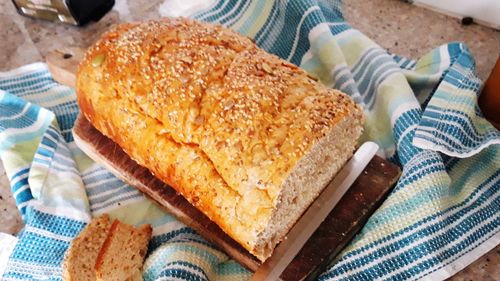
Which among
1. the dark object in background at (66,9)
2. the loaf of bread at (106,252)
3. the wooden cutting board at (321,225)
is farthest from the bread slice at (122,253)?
the dark object in background at (66,9)

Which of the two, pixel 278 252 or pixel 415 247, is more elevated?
pixel 415 247

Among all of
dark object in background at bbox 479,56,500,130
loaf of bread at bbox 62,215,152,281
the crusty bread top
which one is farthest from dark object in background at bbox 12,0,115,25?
dark object in background at bbox 479,56,500,130

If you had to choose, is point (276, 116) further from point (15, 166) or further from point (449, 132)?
point (15, 166)

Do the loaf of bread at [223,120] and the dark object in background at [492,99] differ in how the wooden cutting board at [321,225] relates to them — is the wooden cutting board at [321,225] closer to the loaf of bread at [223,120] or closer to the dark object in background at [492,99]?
the loaf of bread at [223,120]

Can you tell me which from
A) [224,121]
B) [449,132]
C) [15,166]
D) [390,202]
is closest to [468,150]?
[449,132]

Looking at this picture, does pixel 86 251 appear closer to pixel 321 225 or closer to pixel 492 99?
pixel 321 225

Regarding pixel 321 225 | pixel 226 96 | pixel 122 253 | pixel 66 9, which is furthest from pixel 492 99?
pixel 66 9
